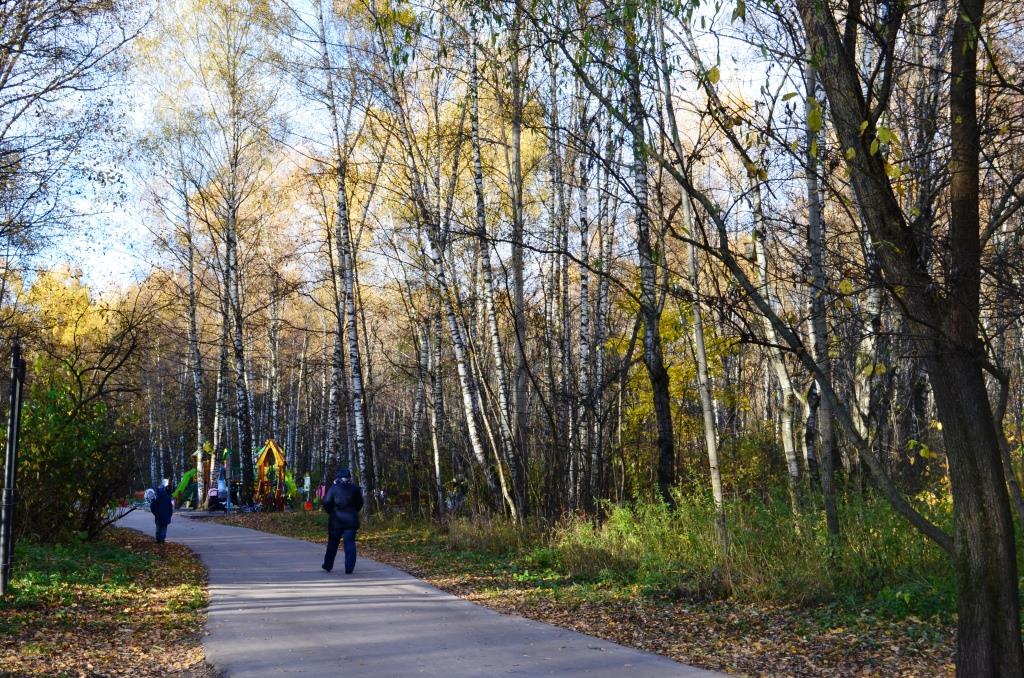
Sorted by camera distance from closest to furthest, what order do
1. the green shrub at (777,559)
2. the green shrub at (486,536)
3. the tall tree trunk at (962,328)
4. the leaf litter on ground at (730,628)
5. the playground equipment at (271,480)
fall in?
the tall tree trunk at (962,328)
the leaf litter on ground at (730,628)
the green shrub at (777,559)
the green shrub at (486,536)
the playground equipment at (271,480)

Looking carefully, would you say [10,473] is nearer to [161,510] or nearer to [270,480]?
[161,510]

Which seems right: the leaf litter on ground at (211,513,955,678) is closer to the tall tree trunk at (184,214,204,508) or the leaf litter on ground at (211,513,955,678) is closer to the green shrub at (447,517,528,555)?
the green shrub at (447,517,528,555)

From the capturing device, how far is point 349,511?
12.9 meters

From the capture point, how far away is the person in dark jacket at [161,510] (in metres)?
17.2

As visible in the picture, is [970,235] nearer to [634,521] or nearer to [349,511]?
[634,521]

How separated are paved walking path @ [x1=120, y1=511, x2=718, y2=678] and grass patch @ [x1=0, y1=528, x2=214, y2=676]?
1.03 ft

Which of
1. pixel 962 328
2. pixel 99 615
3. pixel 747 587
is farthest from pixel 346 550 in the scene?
pixel 962 328

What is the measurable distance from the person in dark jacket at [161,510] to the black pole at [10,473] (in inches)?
300

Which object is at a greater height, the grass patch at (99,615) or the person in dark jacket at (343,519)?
the person in dark jacket at (343,519)

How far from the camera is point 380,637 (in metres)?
7.86

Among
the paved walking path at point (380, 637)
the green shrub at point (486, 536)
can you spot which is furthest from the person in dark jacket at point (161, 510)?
the green shrub at point (486, 536)

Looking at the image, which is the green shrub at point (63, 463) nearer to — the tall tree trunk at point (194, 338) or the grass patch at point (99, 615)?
the grass patch at point (99, 615)

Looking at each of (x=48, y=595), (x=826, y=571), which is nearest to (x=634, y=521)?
(x=826, y=571)

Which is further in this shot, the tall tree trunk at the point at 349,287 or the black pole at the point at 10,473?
the tall tree trunk at the point at 349,287
